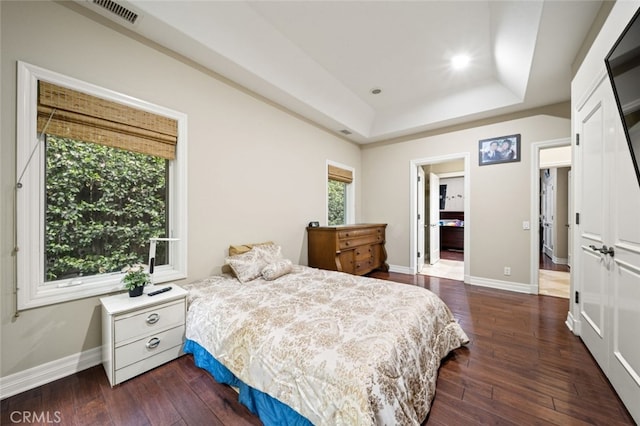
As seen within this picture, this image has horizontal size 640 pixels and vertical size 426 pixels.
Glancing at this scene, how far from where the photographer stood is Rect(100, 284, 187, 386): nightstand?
1640mm

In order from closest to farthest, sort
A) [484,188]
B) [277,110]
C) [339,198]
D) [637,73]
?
[637,73], [277,110], [484,188], [339,198]

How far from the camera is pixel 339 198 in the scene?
4.95 m

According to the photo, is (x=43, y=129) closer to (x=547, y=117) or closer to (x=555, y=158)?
(x=547, y=117)

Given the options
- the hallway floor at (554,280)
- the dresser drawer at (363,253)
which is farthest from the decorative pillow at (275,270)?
the hallway floor at (554,280)

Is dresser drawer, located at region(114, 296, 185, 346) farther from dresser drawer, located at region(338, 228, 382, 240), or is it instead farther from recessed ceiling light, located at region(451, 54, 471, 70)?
recessed ceiling light, located at region(451, 54, 471, 70)

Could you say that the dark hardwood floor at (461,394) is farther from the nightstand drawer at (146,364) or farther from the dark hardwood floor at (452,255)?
the dark hardwood floor at (452,255)

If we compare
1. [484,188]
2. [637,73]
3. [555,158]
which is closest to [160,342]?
[637,73]

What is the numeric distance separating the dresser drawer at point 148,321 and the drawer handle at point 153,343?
2.6 inches

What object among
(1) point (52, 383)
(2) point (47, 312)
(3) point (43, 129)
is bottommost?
(1) point (52, 383)

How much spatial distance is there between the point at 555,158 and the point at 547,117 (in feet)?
8.23

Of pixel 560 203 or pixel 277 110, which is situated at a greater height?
pixel 277 110

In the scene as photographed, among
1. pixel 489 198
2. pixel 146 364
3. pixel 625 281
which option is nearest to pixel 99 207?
pixel 146 364

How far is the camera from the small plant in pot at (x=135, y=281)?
6.11ft

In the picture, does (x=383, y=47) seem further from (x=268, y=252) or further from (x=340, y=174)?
(x=268, y=252)
